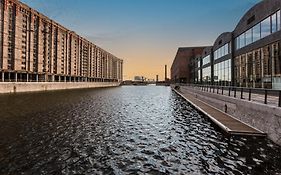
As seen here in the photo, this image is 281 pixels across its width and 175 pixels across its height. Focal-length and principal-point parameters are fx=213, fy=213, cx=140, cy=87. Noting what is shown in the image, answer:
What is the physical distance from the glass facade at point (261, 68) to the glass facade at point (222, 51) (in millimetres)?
7817

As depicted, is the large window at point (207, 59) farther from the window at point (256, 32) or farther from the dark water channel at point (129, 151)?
the dark water channel at point (129, 151)

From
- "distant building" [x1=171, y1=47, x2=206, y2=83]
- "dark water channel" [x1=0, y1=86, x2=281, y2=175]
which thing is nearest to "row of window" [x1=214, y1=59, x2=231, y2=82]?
"dark water channel" [x1=0, y1=86, x2=281, y2=175]

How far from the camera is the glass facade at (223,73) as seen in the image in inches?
1675

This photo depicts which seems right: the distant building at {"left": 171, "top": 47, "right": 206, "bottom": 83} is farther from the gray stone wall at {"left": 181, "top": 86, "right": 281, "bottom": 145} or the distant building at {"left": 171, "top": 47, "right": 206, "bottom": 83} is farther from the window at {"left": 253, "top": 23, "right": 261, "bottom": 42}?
the gray stone wall at {"left": 181, "top": 86, "right": 281, "bottom": 145}

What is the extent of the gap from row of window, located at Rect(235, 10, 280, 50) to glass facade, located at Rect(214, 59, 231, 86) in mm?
7176

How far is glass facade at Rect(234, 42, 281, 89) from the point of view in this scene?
2373 centimetres

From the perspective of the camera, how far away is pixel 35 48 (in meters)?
80.2

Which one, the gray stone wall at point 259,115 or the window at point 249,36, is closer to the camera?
the gray stone wall at point 259,115

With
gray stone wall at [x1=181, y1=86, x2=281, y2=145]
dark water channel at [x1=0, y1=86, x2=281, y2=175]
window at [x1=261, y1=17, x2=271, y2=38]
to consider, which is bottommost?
dark water channel at [x1=0, y1=86, x2=281, y2=175]

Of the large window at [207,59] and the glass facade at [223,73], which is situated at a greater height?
the large window at [207,59]

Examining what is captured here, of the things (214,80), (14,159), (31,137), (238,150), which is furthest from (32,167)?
(214,80)

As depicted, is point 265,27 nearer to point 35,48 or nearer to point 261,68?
point 261,68

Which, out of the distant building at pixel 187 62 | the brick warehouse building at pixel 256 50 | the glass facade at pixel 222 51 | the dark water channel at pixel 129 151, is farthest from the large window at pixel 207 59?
the dark water channel at pixel 129 151

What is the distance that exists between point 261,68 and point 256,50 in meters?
3.36
